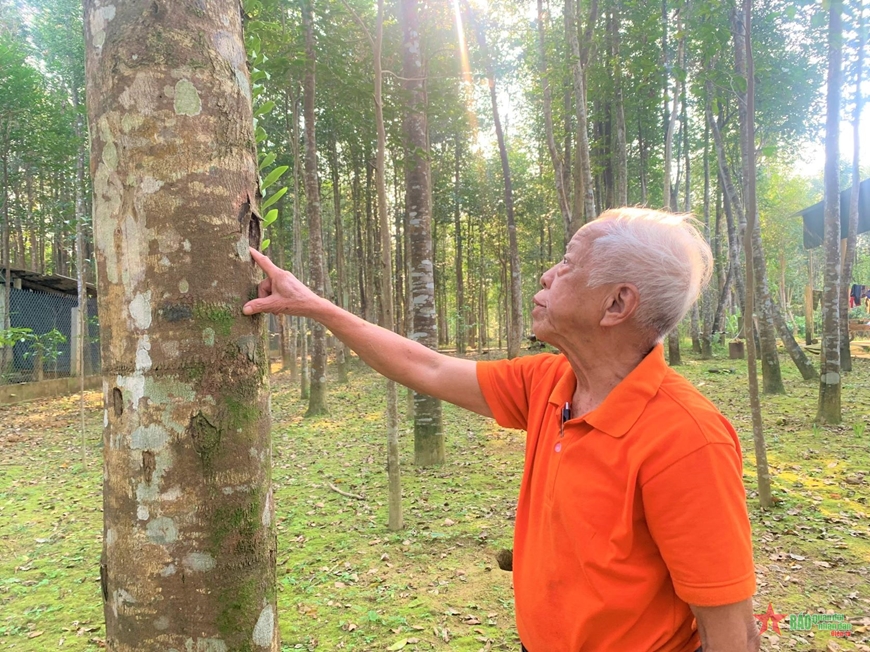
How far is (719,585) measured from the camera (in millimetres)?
1099

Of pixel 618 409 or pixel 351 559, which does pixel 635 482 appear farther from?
pixel 351 559

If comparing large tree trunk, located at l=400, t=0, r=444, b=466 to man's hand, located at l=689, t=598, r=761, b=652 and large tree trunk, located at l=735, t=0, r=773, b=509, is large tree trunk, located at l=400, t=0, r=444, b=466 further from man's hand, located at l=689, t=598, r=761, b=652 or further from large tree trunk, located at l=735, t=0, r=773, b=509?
man's hand, located at l=689, t=598, r=761, b=652

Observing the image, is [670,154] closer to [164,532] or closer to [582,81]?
[582,81]

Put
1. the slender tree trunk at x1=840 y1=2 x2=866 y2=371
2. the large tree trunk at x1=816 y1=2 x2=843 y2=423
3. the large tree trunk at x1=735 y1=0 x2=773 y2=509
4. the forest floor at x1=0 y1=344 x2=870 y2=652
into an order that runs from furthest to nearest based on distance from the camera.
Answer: the slender tree trunk at x1=840 y1=2 x2=866 y2=371, the large tree trunk at x1=816 y1=2 x2=843 y2=423, the large tree trunk at x1=735 y1=0 x2=773 y2=509, the forest floor at x1=0 y1=344 x2=870 y2=652

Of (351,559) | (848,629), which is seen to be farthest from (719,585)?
(351,559)

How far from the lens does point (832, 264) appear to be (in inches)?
291

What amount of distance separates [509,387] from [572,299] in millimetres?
485

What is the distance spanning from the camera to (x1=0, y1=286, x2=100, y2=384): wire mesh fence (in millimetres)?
13055

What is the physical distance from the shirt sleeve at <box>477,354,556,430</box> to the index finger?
797 millimetres

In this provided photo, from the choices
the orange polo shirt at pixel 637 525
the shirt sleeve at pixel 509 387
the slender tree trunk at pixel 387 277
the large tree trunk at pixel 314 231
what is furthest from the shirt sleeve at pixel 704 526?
the large tree trunk at pixel 314 231

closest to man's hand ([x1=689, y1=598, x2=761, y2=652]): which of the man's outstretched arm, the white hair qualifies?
the white hair

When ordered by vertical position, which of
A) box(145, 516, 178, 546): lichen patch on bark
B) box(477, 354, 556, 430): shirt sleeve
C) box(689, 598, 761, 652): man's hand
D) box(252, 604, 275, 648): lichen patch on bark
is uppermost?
box(477, 354, 556, 430): shirt sleeve

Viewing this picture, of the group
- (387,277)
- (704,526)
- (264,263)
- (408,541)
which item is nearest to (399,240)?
(387,277)

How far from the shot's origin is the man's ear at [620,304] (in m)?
1.37
